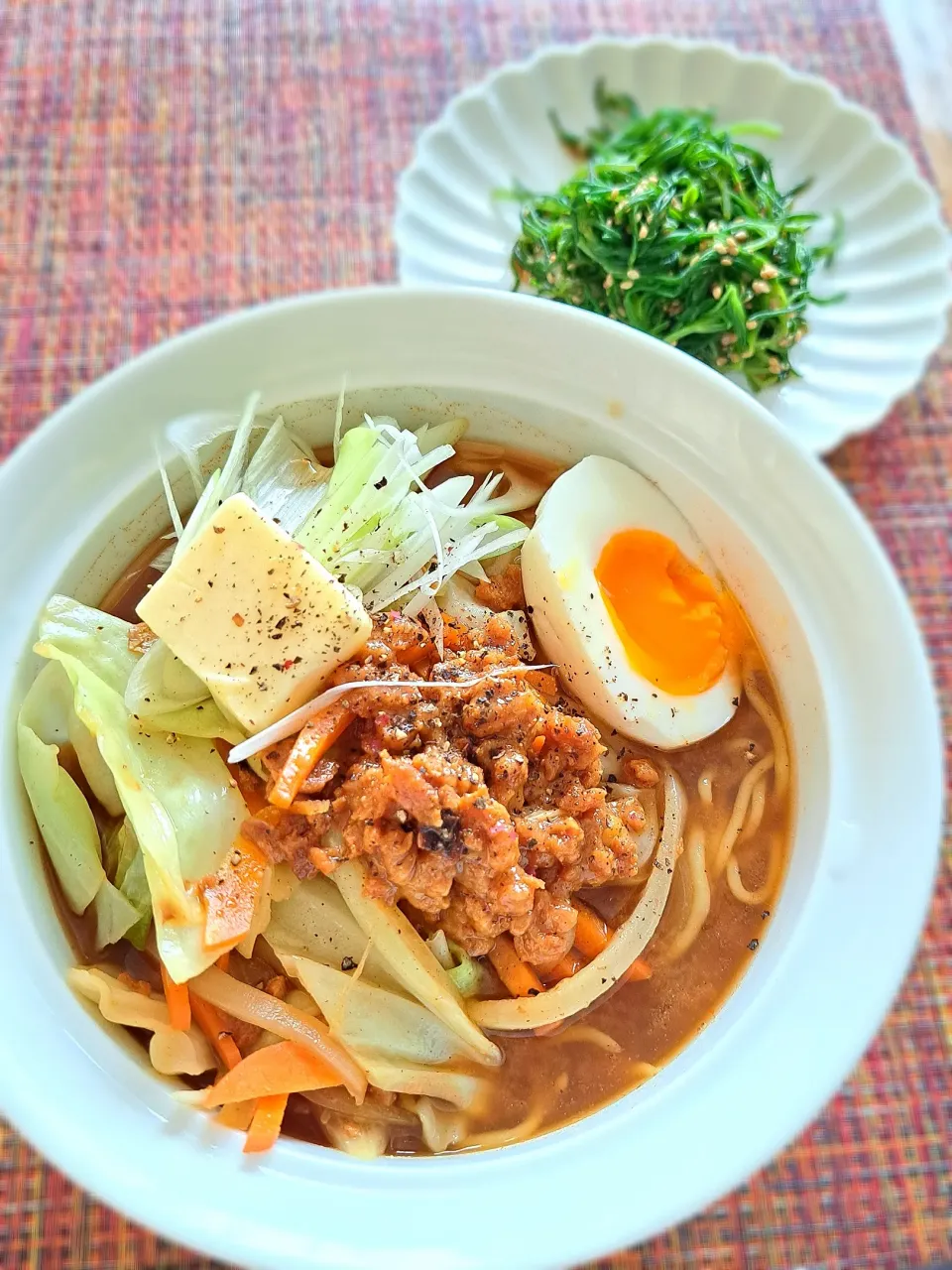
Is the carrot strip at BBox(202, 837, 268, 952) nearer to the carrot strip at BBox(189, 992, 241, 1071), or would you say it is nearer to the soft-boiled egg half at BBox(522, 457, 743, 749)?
the carrot strip at BBox(189, 992, 241, 1071)

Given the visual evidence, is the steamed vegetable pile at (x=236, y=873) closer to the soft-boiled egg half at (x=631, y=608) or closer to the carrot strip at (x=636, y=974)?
the carrot strip at (x=636, y=974)

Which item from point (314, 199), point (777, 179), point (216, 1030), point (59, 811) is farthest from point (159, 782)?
point (777, 179)

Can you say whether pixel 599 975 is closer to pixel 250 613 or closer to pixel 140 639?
pixel 250 613

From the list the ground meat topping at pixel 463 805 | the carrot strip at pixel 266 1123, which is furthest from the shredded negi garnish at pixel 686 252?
the carrot strip at pixel 266 1123

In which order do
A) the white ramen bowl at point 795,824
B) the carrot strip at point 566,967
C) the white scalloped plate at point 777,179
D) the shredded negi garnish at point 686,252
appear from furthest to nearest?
the white scalloped plate at point 777,179 < the shredded negi garnish at point 686,252 < the carrot strip at point 566,967 < the white ramen bowl at point 795,824

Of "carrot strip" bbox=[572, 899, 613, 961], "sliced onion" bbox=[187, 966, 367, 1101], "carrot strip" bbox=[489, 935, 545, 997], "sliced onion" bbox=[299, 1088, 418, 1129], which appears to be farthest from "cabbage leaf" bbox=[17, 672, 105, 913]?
"carrot strip" bbox=[572, 899, 613, 961]

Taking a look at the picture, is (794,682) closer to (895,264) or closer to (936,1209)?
(936,1209)

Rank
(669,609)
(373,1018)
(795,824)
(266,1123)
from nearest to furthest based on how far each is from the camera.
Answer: (266,1123), (373,1018), (795,824), (669,609)
